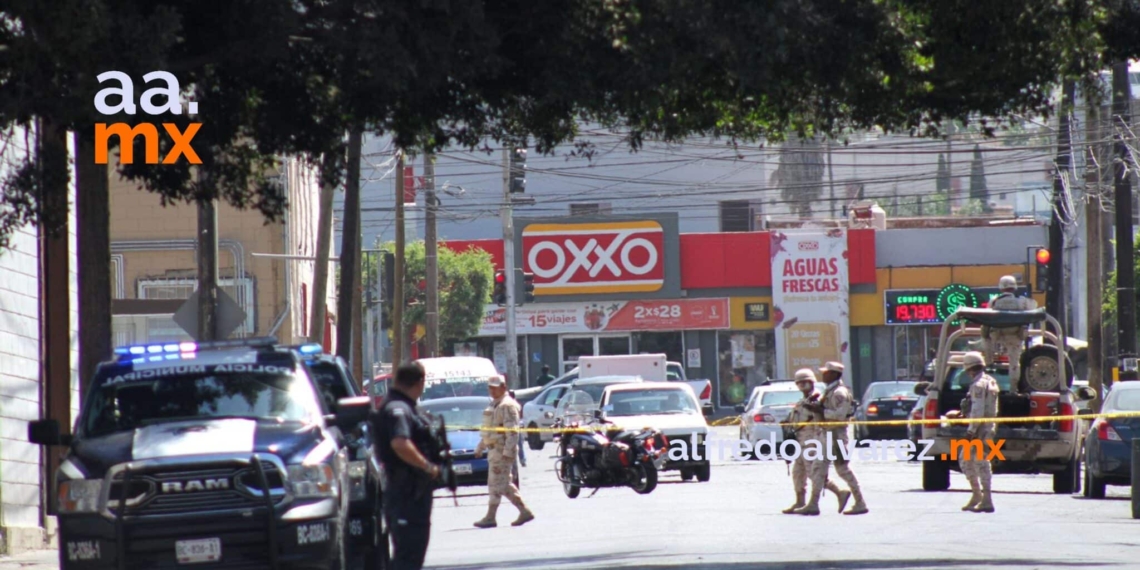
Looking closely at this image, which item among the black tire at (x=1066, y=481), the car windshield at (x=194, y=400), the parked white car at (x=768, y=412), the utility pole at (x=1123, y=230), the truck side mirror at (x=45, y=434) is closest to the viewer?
the truck side mirror at (x=45, y=434)

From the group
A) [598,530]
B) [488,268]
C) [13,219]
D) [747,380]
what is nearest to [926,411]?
[598,530]

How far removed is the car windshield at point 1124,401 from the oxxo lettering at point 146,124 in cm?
1280

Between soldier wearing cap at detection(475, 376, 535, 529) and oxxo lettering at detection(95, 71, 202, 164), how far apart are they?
246 inches

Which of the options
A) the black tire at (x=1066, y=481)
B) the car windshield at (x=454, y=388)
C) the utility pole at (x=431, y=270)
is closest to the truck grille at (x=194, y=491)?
the black tire at (x=1066, y=481)

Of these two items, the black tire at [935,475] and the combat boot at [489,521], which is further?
the black tire at [935,475]

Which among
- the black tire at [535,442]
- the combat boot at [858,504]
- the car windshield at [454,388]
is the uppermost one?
the car windshield at [454,388]

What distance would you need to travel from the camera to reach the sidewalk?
48.9 feet

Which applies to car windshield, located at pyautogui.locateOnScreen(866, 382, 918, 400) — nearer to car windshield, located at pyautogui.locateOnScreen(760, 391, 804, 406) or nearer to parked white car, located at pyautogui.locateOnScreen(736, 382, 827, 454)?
parked white car, located at pyautogui.locateOnScreen(736, 382, 827, 454)

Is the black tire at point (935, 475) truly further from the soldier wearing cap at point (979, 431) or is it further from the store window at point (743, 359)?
the store window at point (743, 359)

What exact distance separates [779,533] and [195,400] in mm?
6456

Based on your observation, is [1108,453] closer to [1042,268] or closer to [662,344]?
[1042,268]

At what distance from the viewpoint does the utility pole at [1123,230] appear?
2747 centimetres

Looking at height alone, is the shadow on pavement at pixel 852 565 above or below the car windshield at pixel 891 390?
below

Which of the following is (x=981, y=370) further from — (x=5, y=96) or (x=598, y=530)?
(x=5, y=96)
